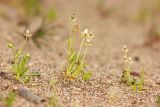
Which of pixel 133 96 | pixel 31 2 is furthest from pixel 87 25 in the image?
pixel 133 96

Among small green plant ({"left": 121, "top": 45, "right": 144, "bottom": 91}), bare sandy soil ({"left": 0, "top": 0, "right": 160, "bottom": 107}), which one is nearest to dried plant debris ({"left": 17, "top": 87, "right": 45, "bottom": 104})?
bare sandy soil ({"left": 0, "top": 0, "right": 160, "bottom": 107})

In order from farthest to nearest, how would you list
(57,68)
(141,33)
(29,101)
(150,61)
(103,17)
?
(103,17)
(141,33)
(150,61)
(57,68)
(29,101)

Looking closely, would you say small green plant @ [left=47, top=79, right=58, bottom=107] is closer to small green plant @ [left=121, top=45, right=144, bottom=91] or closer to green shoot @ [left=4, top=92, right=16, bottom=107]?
green shoot @ [left=4, top=92, right=16, bottom=107]

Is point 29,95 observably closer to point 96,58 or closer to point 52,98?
point 52,98

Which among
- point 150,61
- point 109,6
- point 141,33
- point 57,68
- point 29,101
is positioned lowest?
point 29,101

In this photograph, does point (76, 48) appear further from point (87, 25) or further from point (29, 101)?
point (29, 101)

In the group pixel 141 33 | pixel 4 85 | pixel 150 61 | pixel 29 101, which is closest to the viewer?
pixel 29 101

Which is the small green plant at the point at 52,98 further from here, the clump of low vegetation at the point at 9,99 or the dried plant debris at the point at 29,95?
the clump of low vegetation at the point at 9,99
